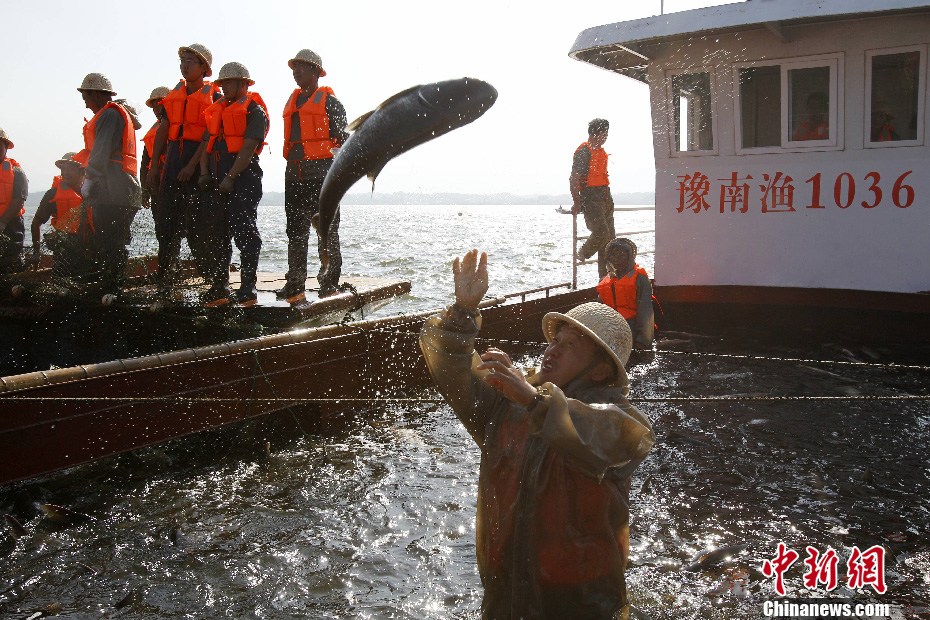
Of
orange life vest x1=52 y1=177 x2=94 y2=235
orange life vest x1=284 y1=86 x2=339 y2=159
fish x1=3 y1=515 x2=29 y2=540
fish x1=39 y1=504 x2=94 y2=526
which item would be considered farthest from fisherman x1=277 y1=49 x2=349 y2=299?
orange life vest x1=52 y1=177 x2=94 y2=235

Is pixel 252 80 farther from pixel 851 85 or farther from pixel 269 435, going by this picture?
pixel 851 85

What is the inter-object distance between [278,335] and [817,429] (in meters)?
5.62

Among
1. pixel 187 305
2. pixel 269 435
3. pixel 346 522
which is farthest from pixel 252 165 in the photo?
pixel 346 522

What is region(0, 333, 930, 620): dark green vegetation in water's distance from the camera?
196 inches

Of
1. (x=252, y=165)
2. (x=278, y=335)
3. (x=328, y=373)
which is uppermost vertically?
(x=252, y=165)

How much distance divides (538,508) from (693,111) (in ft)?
33.9

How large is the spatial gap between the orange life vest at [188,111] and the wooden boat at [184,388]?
10.3ft

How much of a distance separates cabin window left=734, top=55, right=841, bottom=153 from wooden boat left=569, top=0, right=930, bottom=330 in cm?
2

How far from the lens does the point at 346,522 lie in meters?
6.11

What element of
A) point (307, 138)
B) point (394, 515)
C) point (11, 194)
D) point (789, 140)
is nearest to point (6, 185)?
point (11, 194)

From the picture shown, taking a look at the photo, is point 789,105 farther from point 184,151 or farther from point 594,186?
point 184,151

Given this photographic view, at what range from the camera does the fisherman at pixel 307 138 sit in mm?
8523

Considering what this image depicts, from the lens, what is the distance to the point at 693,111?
12.3 metres

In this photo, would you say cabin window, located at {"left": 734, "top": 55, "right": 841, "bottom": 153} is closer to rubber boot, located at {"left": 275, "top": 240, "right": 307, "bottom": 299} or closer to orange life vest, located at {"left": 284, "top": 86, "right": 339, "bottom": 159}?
orange life vest, located at {"left": 284, "top": 86, "right": 339, "bottom": 159}
